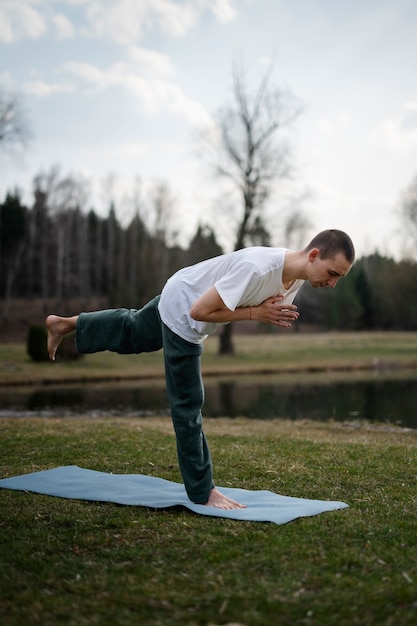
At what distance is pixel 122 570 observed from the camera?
3.24 metres

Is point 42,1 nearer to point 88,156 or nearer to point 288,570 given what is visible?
point 288,570

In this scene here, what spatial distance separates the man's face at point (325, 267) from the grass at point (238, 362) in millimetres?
16577

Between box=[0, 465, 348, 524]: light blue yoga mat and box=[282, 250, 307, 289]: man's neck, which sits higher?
box=[282, 250, 307, 289]: man's neck

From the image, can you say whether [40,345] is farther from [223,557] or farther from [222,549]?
[223,557]

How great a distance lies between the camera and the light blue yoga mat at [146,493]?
427cm

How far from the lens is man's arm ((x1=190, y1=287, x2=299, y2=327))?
14.3 feet

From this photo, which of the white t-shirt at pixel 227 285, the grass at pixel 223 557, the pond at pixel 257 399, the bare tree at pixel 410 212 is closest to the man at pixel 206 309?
the white t-shirt at pixel 227 285

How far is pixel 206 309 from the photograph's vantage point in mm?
4371

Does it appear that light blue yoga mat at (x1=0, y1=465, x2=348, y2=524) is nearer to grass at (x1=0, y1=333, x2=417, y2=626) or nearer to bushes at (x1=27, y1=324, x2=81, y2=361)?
grass at (x1=0, y1=333, x2=417, y2=626)

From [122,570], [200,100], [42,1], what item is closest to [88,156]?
[200,100]

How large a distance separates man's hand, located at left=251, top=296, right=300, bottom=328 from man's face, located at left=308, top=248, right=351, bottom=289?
10.4 inches

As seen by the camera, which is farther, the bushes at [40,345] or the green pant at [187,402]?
the bushes at [40,345]

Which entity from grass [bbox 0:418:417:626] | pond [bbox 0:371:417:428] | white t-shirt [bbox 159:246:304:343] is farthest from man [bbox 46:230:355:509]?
pond [bbox 0:371:417:428]

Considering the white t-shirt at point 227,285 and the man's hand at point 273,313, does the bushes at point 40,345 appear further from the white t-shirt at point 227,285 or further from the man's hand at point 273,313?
the man's hand at point 273,313
